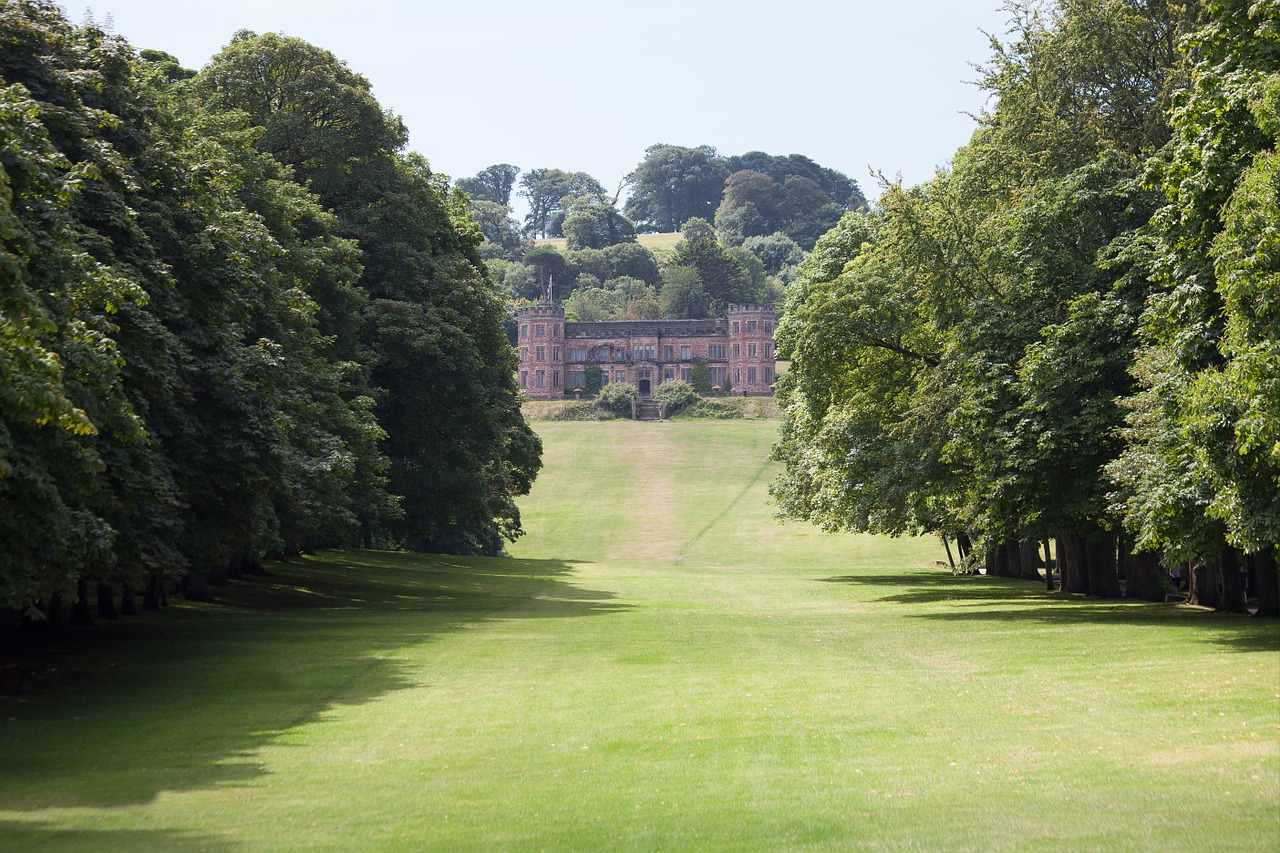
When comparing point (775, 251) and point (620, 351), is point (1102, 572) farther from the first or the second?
point (775, 251)

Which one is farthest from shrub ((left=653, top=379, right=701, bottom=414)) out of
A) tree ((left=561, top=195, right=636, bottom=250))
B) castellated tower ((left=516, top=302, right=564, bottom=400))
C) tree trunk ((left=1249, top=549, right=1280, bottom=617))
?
tree trunk ((left=1249, top=549, right=1280, bottom=617))

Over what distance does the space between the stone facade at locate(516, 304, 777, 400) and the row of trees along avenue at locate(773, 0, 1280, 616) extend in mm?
103455

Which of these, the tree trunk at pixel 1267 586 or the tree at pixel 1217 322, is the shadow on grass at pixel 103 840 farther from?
the tree trunk at pixel 1267 586

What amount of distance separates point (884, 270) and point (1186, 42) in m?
13.4

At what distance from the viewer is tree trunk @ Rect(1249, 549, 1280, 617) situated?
85.2 ft

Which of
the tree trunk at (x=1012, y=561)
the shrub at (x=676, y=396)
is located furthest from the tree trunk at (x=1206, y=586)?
the shrub at (x=676, y=396)

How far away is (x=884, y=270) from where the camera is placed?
118 feet

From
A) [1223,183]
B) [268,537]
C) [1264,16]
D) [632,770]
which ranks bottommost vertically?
[632,770]

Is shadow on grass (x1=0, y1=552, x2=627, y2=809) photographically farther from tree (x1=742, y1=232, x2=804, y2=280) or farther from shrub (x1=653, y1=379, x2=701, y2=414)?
tree (x1=742, y1=232, x2=804, y2=280)

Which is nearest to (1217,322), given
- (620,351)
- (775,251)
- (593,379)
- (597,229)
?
(620,351)

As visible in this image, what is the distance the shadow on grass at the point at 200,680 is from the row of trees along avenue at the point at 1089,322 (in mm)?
9588

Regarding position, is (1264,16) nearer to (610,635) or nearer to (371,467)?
(610,635)

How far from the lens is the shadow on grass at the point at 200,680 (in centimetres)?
1412

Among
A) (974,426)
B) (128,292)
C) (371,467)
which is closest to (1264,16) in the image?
(974,426)
